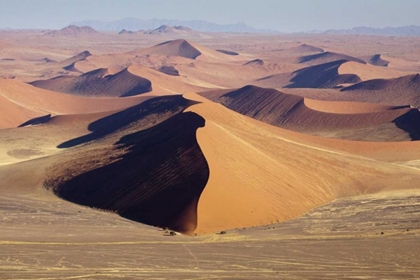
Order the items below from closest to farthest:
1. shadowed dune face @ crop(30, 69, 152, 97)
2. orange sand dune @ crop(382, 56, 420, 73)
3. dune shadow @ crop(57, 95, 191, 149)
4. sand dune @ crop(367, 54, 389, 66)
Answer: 1. dune shadow @ crop(57, 95, 191, 149)
2. shadowed dune face @ crop(30, 69, 152, 97)
3. orange sand dune @ crop(382, 56, 420, 73)
4. sand dune @ crop(367, 54, 389, 66)

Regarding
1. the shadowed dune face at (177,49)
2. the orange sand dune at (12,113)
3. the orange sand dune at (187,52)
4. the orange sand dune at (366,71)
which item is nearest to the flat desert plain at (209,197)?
the orange sand dune at (12,113)

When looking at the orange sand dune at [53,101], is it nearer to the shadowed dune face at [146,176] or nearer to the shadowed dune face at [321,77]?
the shadowed dune face at [146,176]

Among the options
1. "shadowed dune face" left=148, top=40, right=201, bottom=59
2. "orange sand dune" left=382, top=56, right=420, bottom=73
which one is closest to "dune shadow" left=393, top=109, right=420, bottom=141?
"orange sand dune" left=382, top=56, right=420, bottom=73

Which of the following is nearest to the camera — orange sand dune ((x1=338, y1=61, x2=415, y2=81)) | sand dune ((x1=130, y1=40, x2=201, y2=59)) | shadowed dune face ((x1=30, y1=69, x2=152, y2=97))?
shadowed dune face ((x1=30, y1=69, x2=152, y2=97))

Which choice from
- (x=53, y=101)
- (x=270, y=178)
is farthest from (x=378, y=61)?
(x=270, y=178)

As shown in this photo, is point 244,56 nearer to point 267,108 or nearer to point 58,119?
point 267,108

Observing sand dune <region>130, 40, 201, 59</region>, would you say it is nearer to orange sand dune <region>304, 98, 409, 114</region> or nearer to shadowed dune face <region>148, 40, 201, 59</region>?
shadowed dune face <region>148, 40, 201, 59</region>
